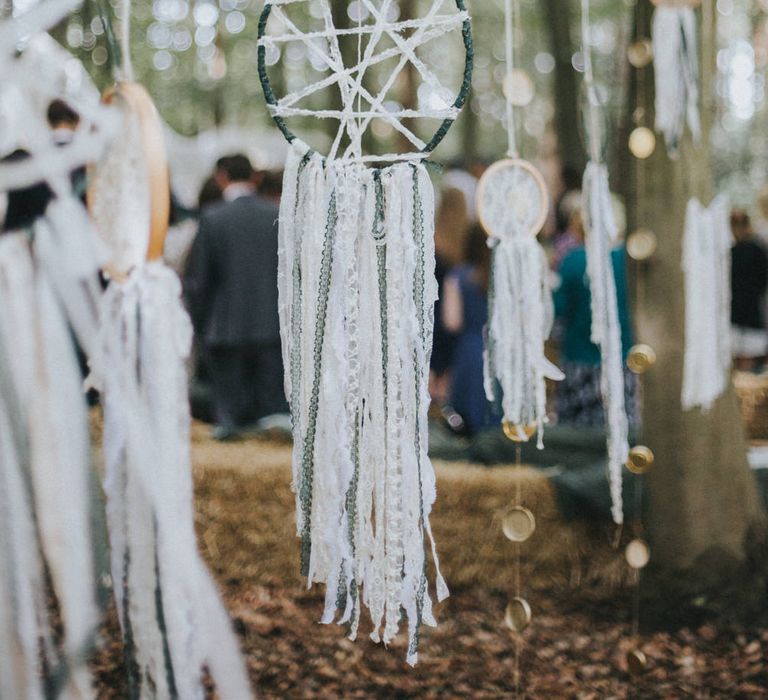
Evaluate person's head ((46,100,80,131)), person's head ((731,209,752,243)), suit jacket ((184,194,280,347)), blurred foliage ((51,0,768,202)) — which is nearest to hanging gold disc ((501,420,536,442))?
person's head ((46,100,80,131))

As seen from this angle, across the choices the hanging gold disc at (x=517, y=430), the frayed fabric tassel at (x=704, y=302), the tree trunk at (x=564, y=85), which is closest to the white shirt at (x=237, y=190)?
the frayed fabric tassel at (x=704, y=302)

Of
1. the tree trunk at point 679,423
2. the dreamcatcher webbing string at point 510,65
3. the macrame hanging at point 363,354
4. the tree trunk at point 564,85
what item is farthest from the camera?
the tree trunk at point 564,85

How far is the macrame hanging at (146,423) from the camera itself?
1.74 m

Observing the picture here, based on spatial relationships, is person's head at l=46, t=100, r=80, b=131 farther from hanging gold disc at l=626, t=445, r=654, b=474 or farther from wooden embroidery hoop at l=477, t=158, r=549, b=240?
hanging gold disc at l=626, t=445, r=654, b=474

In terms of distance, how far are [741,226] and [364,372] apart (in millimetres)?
5542

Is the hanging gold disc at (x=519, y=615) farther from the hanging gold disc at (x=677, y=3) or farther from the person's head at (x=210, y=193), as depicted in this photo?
the person's head at (x=210, y=193)

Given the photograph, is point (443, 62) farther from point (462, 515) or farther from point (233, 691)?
point (233, 691)

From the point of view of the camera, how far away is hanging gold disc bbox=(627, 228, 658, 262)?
10.4ft

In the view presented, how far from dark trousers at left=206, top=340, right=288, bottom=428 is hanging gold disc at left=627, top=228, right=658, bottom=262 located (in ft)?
6.74

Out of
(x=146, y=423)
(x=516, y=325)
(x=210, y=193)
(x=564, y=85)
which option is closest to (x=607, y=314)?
(x=516, y=325)

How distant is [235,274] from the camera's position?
4477 mm

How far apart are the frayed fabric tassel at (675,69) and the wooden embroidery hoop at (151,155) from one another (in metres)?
1.87

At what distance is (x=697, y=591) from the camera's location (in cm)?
344

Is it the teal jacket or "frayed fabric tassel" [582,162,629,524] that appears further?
the teal jacket
